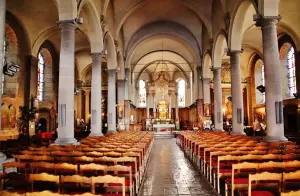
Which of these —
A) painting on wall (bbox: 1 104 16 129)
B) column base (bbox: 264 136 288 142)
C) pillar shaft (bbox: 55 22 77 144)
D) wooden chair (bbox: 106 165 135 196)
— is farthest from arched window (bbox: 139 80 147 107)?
wooden chair (bbox: 106 165 135 196)

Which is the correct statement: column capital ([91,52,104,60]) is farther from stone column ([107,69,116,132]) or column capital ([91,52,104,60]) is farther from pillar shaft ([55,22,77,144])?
pillar shaft ([55,22,77,144])

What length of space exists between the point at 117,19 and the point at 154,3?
14.7ft

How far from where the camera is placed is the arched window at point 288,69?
22.5 metres

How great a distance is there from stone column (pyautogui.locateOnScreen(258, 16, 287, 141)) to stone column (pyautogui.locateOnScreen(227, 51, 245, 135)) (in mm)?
4967

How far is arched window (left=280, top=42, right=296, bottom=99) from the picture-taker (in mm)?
22469

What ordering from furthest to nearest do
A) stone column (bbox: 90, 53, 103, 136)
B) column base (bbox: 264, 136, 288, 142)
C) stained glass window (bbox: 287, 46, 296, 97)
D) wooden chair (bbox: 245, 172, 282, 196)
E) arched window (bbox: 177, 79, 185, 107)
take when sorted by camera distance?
arched window (bbox: 177, 79, 185, 107) → stained glass window (bbox: 287, 46, 296, 97) → stone column (bbox: 90, 53, 103, 136) → column base (bbox: 264, 136, 288, 142) → wooden chair (bbox: 245, 172, 282, 196)

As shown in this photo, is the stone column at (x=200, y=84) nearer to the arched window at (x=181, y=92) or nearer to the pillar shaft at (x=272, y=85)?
the arched window at (x=181, y=92)

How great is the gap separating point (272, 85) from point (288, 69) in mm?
14458

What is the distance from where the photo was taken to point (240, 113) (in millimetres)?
15797

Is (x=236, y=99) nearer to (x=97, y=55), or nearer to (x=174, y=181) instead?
(x=97, y=55)

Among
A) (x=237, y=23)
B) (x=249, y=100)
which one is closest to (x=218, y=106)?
(x=237, y=23)

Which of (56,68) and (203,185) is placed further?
(56,68)

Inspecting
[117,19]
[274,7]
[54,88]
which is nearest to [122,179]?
[274,7]

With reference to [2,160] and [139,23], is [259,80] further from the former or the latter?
[2,160]
